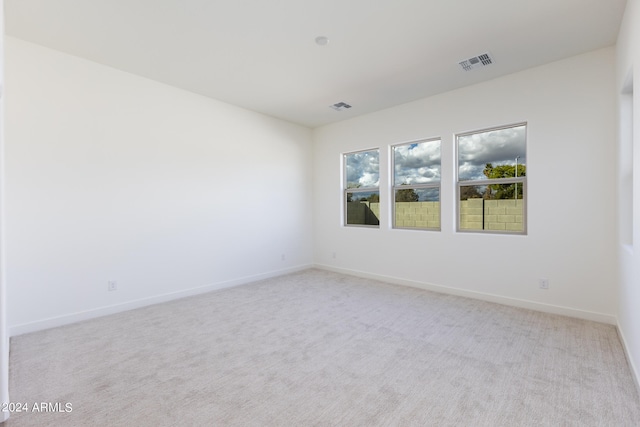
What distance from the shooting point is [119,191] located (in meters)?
3.61

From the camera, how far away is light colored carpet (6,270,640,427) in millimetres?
1786

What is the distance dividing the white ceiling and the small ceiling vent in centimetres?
7

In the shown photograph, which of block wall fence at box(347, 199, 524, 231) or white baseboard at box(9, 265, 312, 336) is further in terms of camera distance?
block wall fence at box(347, 199, 524, 231)

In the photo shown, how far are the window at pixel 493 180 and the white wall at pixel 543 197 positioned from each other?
0.46 feet

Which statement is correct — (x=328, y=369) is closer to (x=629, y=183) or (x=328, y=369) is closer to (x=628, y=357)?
(x=628, y=357)

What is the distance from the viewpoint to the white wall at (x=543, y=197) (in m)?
3.14

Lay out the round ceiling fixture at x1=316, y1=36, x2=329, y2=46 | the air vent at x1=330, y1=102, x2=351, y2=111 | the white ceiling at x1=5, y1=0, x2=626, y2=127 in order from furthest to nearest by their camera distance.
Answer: the air vent at x1=330, y1=102, x2=351, y2=111 < the round ceiling fixture at x1=316, y1=36, x2=329, y2=46 < the white ceiling at x1=5, y1=0, x2=626, y2=127

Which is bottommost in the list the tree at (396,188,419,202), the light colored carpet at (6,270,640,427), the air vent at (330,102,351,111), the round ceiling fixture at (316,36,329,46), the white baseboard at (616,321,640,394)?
the light colored carpet at (6,270,640,427)

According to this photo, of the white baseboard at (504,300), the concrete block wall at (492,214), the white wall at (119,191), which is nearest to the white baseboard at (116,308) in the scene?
the white wall at (119,191)

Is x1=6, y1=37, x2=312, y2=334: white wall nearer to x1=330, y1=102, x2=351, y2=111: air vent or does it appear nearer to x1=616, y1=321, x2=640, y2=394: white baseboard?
x1=330, y1=102, x2=351, y2=111: air vent

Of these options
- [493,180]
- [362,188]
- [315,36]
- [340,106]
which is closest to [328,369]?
[315,36]

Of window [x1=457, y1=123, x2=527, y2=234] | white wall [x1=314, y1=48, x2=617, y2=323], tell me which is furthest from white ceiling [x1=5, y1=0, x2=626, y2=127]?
window [x1=457, y1=123, x2=527, y2=234]

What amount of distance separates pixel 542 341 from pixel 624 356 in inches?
20.9

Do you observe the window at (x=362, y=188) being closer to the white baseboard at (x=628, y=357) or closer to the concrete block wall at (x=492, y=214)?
the concrete block wall at (x=492, y=214)
